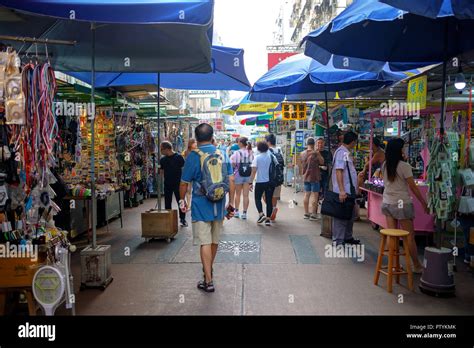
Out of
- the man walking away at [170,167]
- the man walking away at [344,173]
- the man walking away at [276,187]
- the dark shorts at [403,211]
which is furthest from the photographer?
the man walking away at [276,187]

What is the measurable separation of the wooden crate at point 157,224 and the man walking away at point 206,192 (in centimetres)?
243

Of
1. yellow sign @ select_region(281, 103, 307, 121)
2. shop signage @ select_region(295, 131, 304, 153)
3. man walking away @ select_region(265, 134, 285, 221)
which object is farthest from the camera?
shop signage @ select_region(295, 131, 304, 153)

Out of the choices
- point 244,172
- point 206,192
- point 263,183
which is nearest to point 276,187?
point 263,183

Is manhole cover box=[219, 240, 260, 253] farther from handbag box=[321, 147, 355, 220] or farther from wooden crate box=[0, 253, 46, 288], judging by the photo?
wooden crate box=[0, 253, 46, 288]

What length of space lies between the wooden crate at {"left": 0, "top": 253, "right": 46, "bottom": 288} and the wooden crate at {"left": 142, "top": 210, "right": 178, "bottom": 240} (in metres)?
3.58

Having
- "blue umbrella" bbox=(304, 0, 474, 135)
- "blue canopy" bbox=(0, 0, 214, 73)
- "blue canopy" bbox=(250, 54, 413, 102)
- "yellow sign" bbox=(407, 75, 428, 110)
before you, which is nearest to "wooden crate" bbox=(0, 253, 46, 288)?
"blue canopy" bbox=(0, 0, 214, 73)

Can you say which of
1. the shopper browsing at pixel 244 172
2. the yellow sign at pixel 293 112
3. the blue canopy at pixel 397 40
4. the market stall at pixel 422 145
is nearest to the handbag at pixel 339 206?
the market stall at pixel 422 145

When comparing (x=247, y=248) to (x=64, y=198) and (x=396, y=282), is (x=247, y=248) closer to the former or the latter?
(x=396, y=282)

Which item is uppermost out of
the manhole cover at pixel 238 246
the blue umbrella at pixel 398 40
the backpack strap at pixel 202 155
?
the blue umbrella at pixel 398 40

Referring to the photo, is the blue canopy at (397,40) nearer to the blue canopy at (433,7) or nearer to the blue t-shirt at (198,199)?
the blue canopy at (433,7)

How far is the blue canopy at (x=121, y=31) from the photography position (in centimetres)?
396

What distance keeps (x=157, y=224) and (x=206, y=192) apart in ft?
9.30

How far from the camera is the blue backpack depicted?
5070 millimetres
